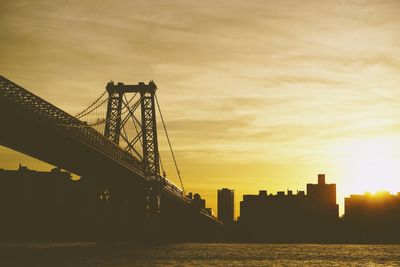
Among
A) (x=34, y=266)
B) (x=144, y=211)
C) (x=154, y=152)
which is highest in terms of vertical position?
(x=154, y=152)

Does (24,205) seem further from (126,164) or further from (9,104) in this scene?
(9,104)

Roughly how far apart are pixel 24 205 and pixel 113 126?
2013 inches

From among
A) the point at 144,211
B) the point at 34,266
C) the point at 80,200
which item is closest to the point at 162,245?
the point at 144,211

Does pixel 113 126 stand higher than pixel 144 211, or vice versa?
pixel 113 126

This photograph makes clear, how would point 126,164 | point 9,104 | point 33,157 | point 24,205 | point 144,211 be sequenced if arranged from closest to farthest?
point 9,104
point 33,157
point 126,164
point 144,211
point 24,205

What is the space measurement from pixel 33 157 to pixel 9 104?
12.4 meters

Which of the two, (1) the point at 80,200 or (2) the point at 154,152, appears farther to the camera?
(1) the point at 80,200

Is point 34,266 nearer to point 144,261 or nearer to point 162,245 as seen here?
point 144,261

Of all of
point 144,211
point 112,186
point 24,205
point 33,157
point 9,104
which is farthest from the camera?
point 24,205

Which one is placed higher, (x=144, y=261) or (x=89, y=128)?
(x=89, y=128)

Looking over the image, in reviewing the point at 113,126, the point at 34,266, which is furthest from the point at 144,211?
the point at 34,266

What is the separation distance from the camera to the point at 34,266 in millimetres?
48344

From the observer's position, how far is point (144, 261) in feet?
182

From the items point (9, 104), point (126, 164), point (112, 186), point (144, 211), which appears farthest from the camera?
point (144, 211)
